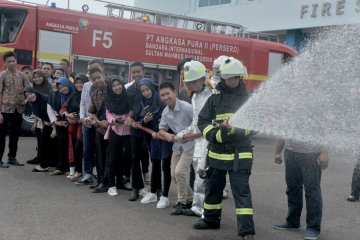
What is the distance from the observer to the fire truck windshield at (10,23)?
487 inches

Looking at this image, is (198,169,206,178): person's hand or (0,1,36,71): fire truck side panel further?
(0,1,36,71): fire truck side panel

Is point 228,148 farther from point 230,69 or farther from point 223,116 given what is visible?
point 230,69

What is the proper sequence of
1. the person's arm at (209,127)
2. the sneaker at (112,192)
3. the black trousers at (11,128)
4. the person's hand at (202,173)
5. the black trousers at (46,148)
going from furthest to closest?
1. the black trousers at (11,128)
2. the black trousers at (46,148)
3. the sneaker at (112,192)
4. the person's hand at (202,173)
5. the person's arm at (209,127)

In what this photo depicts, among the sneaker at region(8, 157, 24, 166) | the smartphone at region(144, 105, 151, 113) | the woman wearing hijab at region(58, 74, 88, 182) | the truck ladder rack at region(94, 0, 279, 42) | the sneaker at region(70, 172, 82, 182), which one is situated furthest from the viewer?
the truck ladder rack at region(94, 0, 279, 42)

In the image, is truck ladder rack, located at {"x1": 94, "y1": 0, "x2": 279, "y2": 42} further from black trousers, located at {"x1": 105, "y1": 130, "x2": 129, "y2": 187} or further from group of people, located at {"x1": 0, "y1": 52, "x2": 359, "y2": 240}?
black trousers, located at {"x1": 105, "y1": 130, "x2": 129, "y2": 187}

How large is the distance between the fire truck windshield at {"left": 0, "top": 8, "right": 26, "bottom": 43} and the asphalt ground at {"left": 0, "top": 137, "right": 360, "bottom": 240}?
5.34 m

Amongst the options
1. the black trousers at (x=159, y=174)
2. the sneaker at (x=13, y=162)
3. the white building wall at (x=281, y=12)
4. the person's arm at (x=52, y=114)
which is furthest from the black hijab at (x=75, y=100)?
the white building wall at (x=281, y=12)

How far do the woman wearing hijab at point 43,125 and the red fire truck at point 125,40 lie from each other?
4.34 m

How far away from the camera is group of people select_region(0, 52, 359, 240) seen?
5.00 metres

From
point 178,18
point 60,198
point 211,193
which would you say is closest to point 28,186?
point 60,198

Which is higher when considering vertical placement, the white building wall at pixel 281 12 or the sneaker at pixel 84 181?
the white building wall at pixel 281 12

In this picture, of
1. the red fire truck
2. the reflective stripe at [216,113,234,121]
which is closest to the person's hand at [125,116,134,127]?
the reflective stripe at [216,113,234,121]

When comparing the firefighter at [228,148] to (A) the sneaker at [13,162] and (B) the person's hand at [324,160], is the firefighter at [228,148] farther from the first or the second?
(A) the sneaker at [13,162]

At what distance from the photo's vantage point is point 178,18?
15.9 metres
